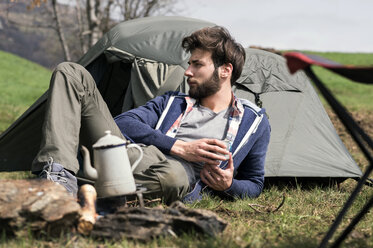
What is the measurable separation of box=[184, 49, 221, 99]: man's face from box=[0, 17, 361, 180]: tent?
646mm

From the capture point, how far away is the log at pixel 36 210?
222cm

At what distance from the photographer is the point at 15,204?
225 cm

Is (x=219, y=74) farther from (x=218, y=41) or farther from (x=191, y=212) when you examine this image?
(x=191, y=212)

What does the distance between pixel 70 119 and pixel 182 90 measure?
4.88ft

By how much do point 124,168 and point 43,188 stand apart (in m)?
0.43

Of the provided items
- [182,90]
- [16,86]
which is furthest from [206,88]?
[16,86]

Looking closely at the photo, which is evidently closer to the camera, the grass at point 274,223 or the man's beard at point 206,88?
the grass at point 274,223

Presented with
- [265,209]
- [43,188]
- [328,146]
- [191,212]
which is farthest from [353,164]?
[43,188]

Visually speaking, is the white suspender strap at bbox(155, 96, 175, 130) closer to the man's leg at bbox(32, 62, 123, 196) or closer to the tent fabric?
the man's leg at bbox(32, 62, 123, 196)

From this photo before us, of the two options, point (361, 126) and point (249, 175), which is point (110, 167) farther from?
point (361, 126)

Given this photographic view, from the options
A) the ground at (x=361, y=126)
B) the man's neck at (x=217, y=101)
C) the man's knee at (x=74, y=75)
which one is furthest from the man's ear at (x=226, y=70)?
the ground at (x=361, y=126)

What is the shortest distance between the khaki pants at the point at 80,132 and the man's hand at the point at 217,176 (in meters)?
0.20

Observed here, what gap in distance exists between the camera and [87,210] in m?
2.40

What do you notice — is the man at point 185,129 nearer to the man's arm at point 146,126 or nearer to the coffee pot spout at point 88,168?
the man's arm at point 146,126
